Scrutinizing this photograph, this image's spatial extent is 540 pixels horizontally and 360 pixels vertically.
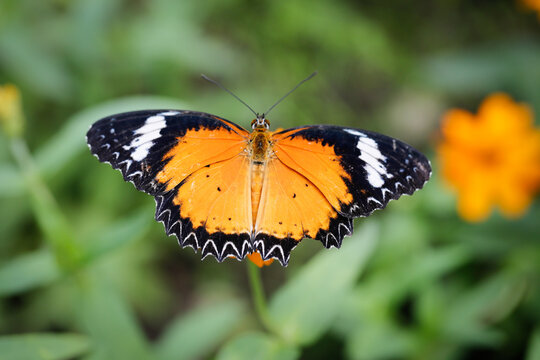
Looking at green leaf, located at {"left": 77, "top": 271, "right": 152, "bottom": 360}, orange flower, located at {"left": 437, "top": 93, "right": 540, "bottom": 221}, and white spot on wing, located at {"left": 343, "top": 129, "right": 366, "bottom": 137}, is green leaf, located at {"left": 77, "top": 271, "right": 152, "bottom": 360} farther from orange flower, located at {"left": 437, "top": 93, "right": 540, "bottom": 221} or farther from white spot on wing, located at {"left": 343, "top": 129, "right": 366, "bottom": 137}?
orange flower, located at {"left": 437, "top": 93, "right": 540, "bottom": 221}

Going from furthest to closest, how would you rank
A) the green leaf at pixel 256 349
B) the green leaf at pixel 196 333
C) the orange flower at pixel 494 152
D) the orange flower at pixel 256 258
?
the orange flower at pixel 494 152, the green leaf at pixel 196 333, the green leaf at pixel 256 349, the orange flower at pixel 256 258

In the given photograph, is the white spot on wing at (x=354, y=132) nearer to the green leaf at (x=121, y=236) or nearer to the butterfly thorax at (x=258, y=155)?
the butterfly thorax at (x=258, y=155)

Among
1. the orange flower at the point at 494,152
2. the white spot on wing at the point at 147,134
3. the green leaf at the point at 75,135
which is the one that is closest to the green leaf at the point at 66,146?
the green leaf at the point at 75,135

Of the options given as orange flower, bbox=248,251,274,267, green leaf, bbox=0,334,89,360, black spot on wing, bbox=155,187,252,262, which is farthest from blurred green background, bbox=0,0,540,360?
orange flower, bbox=248,251,274,267

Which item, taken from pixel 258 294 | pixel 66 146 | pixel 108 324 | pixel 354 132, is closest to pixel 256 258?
pixel 258 294

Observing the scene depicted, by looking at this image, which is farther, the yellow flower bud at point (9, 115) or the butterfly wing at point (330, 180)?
the yellow flower bud at point (9, 115)

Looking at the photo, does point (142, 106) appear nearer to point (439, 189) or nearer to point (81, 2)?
point (81, 2)
